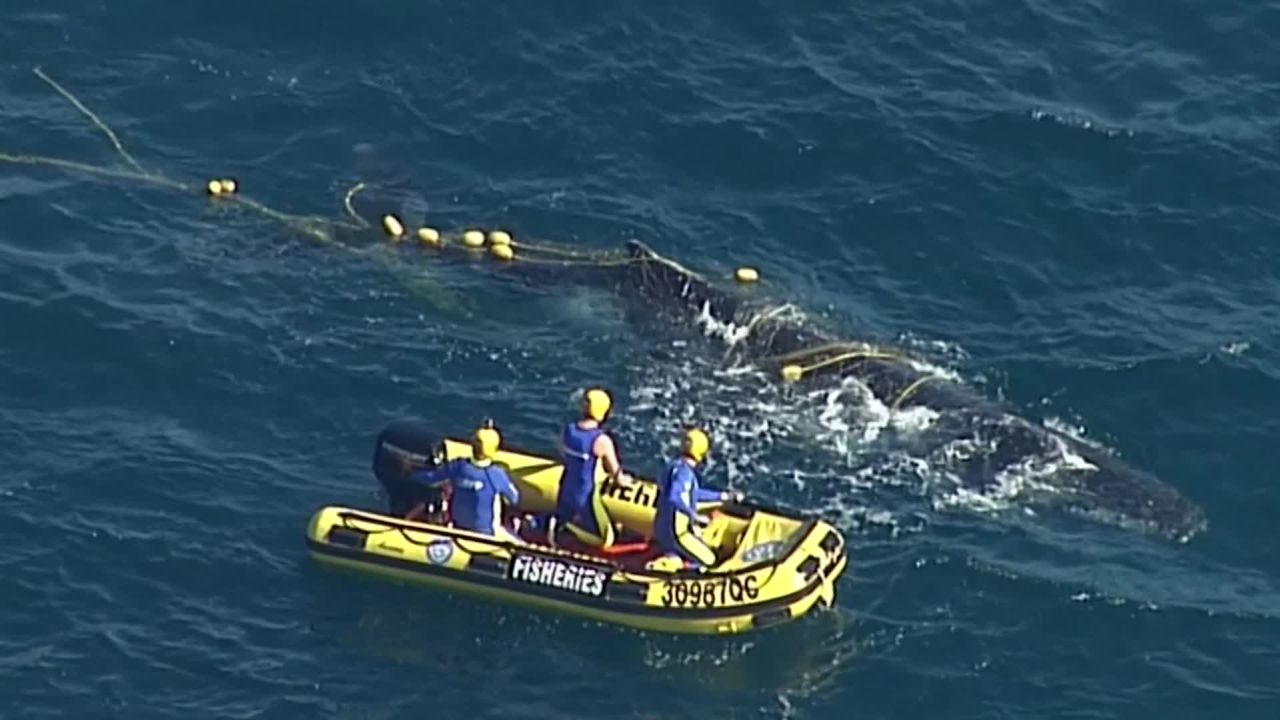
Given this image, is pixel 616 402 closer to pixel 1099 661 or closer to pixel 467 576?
pixel 467 576

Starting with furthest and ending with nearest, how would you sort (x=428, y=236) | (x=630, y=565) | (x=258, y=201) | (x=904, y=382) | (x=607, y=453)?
(x=258, y=201)
(x=428, y=236)
(x=904, y=382)
(x=607, y=453)
(x=630, y=565)

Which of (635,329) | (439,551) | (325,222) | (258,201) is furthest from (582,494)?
(258,201)

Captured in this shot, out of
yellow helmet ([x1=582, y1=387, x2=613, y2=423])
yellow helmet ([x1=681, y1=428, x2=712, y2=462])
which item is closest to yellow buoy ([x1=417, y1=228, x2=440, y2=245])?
yellow helmet ([x1=582, y1=387, x2=613, y2=423])

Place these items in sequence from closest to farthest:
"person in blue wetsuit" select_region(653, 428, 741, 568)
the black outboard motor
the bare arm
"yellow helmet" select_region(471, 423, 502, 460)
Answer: "person in blue wetsuit" select_region(653, 428, 741, 568) → "yellow helmet" select_region(471, 423, 502, 460) → the bare arm → the black outboard motor

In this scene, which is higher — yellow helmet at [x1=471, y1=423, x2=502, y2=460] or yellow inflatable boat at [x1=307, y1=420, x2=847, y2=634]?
yellow helmet at [x1=471, y1=423, x2=502, y2=460]

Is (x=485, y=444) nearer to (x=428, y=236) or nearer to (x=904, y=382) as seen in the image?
(x=904, y=382)

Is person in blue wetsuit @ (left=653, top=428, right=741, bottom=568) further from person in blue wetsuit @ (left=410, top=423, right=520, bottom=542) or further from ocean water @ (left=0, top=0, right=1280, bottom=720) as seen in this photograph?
person in blue wetsuit @ (left=410, top=423, right=520, bottom=542)

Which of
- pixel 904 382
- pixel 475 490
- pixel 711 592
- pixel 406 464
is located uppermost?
pixel 904 382

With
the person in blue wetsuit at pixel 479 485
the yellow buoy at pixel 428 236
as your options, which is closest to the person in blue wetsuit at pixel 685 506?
the person in blue wetsuit at pixel 479 485
